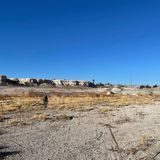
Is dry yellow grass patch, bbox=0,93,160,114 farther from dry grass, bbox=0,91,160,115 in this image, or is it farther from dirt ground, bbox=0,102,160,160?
dirt ground, bbox=0,102,160,160

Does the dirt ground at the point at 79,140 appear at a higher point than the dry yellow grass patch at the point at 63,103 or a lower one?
lower

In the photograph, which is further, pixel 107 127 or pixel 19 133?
pixel 107 127

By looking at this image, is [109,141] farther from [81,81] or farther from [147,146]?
[81,81]

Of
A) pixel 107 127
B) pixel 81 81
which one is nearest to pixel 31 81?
pixel 81 81

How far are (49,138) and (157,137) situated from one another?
5.09 m

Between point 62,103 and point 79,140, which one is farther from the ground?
point 62,103

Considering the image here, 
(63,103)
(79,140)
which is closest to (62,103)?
(63,103)

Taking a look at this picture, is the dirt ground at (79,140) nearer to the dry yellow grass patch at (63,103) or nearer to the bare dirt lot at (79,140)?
the bare dirt lot at (79,140)

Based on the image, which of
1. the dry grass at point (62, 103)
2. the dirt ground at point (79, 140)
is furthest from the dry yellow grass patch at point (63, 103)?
the dirt ground at point (79, 140)

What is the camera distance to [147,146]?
49.0 feet

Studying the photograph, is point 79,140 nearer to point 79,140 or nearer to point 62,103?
point 79,140

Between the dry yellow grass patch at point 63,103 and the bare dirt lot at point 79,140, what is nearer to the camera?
the bare dirt lot at point 79,140

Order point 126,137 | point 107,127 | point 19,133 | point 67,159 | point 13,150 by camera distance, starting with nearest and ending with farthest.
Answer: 1. point 67,159
2. point 13,150
3. point 126,137
4. point 19,133
5. point 107,127

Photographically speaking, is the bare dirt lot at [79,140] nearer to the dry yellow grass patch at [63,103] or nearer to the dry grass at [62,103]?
the dry grass at [62,103]
